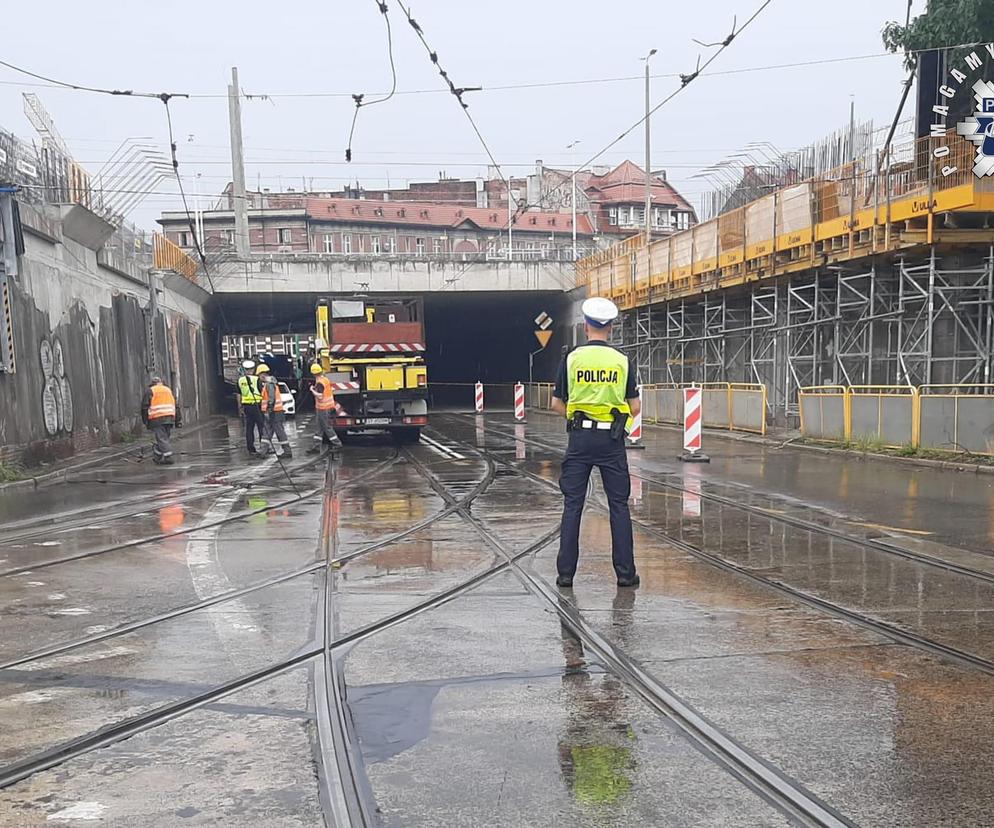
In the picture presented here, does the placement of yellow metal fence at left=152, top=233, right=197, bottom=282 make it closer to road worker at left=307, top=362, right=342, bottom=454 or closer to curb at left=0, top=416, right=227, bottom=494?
curb at left=0, top=416, right=227, bottom=494

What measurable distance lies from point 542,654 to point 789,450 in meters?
15.0

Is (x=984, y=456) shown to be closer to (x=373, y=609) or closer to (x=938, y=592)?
(x=938, y=592)

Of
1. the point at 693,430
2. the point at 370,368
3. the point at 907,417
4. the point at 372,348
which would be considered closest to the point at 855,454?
the point at 907,417

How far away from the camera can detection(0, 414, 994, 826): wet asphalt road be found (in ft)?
11.7

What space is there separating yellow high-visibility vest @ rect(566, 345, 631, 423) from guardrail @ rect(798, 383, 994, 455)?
33.7 feet

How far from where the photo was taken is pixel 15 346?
15.1 m

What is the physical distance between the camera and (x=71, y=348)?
18453 mm

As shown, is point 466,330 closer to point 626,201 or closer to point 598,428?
point 626,201

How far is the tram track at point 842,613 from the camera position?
5.10 metres

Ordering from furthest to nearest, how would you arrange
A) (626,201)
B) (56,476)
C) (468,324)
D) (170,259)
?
(626,201) < (468,324) < (170,259) < (56,476)

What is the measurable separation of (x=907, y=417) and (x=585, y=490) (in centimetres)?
1182

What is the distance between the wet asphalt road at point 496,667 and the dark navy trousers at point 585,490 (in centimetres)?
29

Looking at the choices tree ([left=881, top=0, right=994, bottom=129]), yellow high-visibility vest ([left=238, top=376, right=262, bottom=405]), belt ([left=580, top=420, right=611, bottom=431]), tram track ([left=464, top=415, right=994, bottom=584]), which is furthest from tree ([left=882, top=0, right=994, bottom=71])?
belt ([left=580, top=420, right=611, bottom=431])

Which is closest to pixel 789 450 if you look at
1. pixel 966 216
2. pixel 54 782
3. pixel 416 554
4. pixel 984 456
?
pixel 984 456
